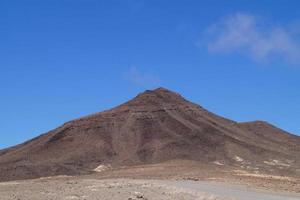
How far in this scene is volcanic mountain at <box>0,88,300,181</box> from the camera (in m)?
91.7

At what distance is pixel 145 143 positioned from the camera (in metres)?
101

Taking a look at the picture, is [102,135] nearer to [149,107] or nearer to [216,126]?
[149,107]

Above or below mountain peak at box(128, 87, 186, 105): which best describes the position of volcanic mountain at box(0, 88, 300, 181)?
below

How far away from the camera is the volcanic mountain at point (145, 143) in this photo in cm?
9174

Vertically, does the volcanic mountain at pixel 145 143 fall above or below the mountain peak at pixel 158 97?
below

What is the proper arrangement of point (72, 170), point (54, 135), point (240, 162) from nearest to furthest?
point (72, 170) < point (240, 162) < point (54, 135)

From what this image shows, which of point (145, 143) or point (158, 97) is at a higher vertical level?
point (158, 97)

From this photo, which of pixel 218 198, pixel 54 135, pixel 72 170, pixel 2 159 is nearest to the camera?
pixel 218 198

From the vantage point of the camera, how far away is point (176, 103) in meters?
117

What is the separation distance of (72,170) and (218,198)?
195 feet

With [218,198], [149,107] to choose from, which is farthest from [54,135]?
[218,198]

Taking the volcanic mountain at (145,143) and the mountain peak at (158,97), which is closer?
the volcanic mountain at (145,143)

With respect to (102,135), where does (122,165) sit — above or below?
below

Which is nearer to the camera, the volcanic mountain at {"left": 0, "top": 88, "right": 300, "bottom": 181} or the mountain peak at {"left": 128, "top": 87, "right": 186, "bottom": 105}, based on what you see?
the volcanic mountain at {"left": 0, "top": 88, "right": 300, "bottom": 181}
